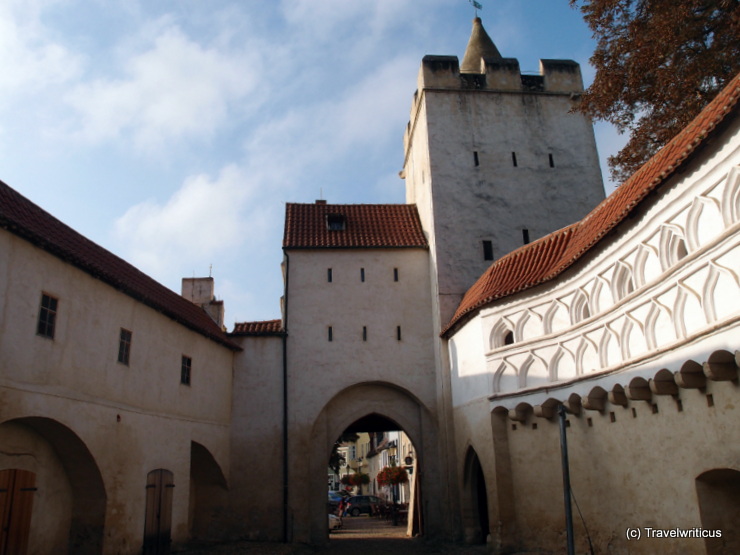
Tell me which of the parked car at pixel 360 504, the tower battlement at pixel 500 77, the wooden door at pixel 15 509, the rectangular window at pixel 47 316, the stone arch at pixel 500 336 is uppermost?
the tower battlement at pixel 500 77

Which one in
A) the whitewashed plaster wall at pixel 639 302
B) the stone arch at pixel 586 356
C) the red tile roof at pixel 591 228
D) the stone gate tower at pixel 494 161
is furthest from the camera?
Result: the stone gate tower at pixel 494 161

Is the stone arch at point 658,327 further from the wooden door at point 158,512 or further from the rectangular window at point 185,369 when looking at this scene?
the rectangular window at point 185,369

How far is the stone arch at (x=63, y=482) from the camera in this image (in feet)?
37.3

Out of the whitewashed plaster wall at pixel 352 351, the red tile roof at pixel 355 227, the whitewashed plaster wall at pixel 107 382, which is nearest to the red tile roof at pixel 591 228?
the whitewashed plaster wall at pixel 352 351

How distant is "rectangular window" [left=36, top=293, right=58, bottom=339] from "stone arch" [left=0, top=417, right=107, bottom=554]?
1529mm

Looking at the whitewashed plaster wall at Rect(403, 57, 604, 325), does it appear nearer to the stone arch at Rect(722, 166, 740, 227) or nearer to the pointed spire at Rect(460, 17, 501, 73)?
the pointed spire at Rect(460, 17, 501, 73)

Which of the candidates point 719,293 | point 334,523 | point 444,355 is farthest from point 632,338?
point 334,523

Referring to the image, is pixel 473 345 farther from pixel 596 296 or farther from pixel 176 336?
pixel 176 336

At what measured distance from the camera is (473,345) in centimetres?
1683

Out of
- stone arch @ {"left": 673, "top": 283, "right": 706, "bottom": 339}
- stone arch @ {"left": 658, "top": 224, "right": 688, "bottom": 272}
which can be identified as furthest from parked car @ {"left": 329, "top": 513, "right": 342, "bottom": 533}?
stone arch @ {"left": 658, "top": 224, "right": 688, "bottom": 272}

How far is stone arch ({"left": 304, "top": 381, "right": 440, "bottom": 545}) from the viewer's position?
18967 millimetres

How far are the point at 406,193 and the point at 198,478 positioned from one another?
14809 millimetres

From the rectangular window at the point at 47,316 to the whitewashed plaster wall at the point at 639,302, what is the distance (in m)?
9.73

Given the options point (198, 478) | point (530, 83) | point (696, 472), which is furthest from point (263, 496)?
point (530, 83)
